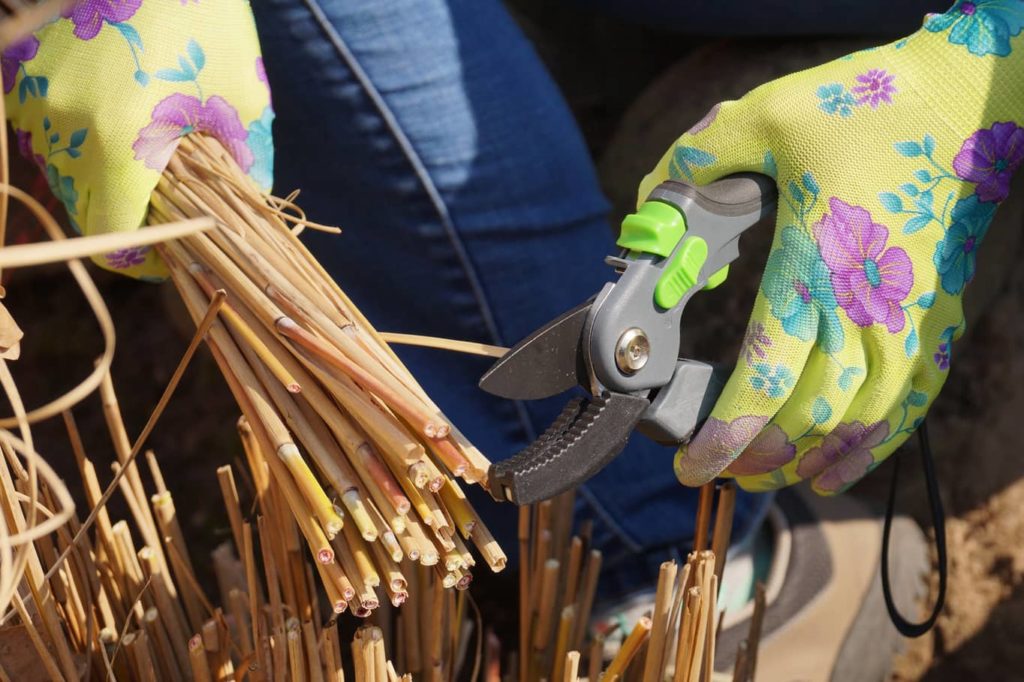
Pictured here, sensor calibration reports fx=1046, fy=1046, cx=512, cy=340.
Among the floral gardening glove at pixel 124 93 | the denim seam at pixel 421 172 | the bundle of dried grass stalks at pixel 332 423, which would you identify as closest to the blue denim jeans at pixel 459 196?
the denim seam at pixel 421 172

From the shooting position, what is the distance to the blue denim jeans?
109 cm

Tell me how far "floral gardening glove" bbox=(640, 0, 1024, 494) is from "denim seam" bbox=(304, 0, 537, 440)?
1.26 ft

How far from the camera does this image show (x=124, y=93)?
84 cm

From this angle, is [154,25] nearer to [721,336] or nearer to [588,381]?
[588,381]

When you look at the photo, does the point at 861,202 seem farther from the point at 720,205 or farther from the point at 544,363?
the point at 544,363

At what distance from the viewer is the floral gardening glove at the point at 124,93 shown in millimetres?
847

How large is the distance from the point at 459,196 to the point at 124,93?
0.38 meters

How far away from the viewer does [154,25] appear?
0.87 m

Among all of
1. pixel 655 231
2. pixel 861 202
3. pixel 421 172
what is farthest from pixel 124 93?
pixel 861 202

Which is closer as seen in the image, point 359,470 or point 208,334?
point 359,470

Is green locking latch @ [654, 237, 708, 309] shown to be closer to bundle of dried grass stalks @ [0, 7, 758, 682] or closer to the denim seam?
bundle of dried grass stalks @ [0, 7, 758, 682]

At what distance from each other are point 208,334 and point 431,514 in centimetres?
25

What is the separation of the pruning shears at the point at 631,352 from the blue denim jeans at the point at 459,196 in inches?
15.8

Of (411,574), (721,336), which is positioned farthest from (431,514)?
(721,336)
